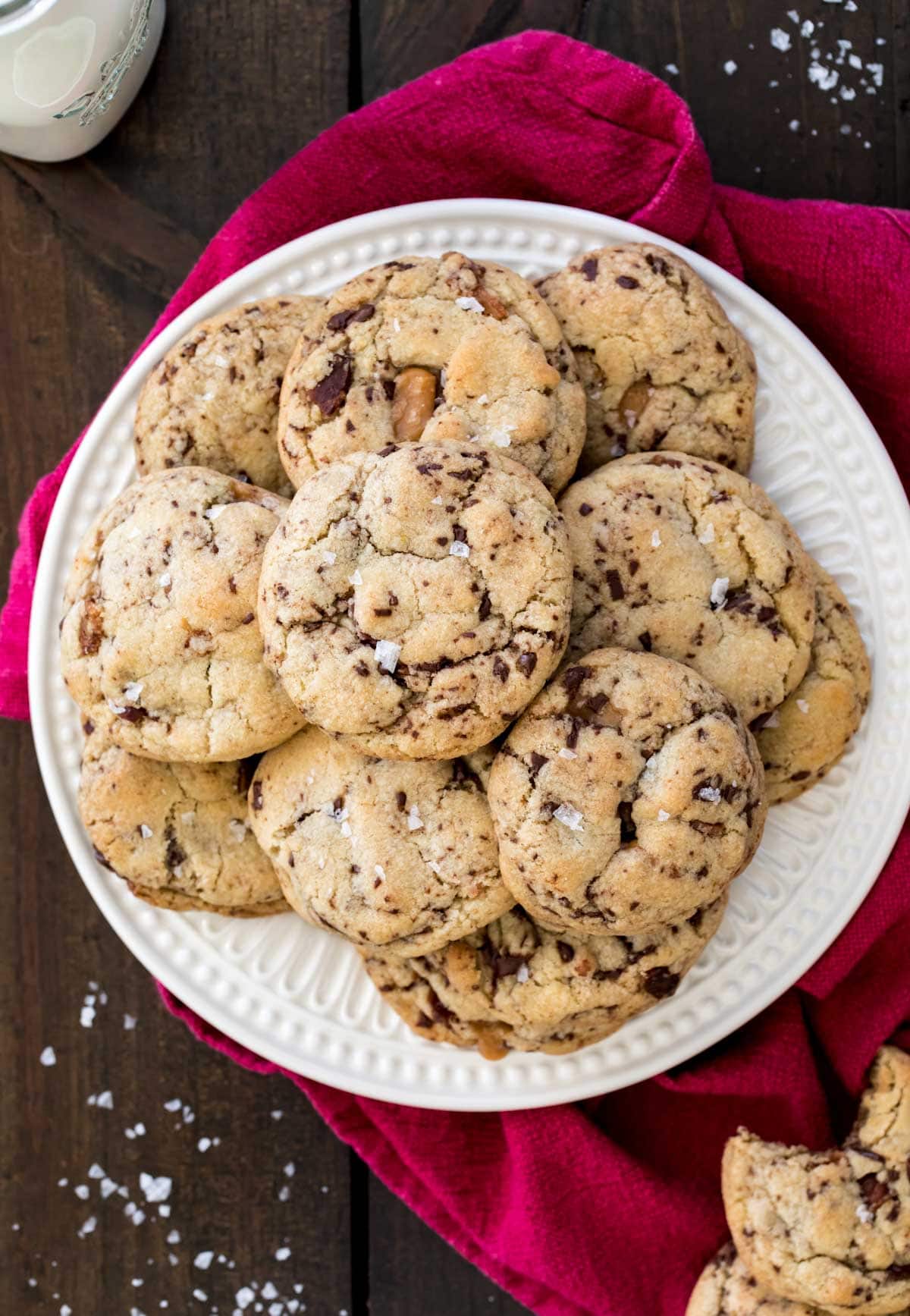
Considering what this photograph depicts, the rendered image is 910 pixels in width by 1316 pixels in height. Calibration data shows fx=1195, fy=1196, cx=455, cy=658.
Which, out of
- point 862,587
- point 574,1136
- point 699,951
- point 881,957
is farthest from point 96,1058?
point 862,587

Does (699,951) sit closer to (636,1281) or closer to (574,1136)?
(574,1136)

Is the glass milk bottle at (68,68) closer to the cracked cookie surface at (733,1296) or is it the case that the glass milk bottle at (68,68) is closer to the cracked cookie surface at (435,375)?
the cracked cookie surface at (435,375)

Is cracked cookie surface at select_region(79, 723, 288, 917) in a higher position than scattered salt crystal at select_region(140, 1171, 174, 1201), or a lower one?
higher

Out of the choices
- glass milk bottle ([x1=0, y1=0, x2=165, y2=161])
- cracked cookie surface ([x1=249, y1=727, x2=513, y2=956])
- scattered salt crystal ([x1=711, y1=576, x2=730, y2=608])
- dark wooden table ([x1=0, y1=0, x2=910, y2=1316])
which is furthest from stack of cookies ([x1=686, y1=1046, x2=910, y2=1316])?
glass milk bottle ([x1=0, y1=0, x2=165, y2=161])

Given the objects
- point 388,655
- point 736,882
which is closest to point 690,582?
point 388,655

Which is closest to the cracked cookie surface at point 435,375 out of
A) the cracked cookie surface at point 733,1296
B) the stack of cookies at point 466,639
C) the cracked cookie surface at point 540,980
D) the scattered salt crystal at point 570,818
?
the stack of cookies at point 466,639

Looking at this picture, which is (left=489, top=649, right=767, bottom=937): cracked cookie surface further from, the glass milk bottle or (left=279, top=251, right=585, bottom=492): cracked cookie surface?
the glass milk bottle

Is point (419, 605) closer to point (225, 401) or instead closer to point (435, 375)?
point (435, 375)
